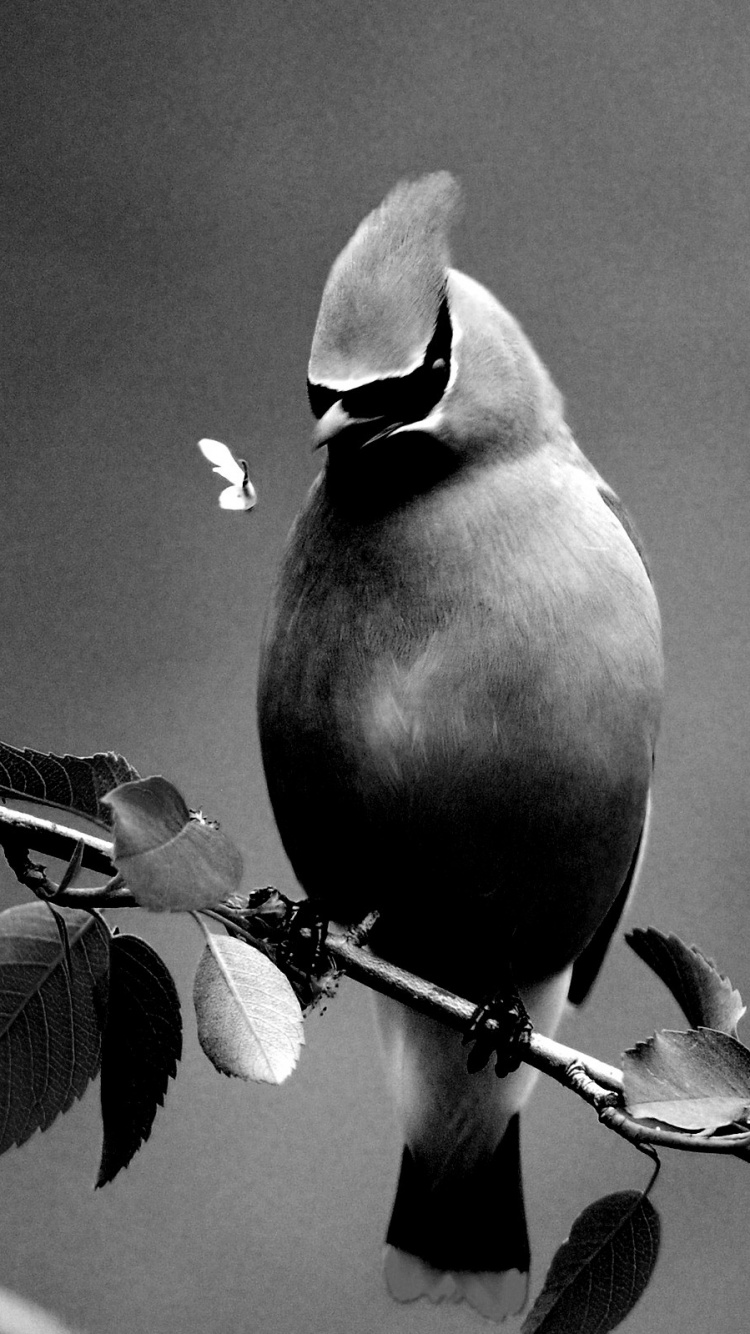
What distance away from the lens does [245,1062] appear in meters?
0.68

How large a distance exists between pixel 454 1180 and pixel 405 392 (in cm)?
83

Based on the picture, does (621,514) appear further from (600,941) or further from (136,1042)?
(136,1042)

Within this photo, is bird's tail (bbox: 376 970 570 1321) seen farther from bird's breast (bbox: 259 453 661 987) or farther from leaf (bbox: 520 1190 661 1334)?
leaf (bbox: 520 1190 661 1334)

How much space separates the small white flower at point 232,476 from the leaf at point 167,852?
172 millimetres

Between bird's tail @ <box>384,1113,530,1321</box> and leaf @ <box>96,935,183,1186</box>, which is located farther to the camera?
bird's tail @ <box>384,1113,530,1321</box>

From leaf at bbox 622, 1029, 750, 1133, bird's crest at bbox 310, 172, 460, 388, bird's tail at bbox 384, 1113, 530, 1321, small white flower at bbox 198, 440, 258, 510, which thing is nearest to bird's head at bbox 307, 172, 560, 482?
→ bird's crest at bbox 310, 172, 460, 388

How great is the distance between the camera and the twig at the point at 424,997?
0.72 meters

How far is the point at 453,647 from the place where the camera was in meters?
1.01

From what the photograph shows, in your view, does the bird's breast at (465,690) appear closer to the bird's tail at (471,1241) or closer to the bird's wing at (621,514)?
the bird's wing at (621,514)

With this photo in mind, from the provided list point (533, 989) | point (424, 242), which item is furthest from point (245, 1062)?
point (533, 989)

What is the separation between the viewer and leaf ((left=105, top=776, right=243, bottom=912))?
0.63 metres

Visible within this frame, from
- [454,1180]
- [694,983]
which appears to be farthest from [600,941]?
[694,983]

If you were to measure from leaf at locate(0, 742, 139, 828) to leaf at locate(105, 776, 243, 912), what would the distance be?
8cm

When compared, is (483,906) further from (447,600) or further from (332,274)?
(332,274)
